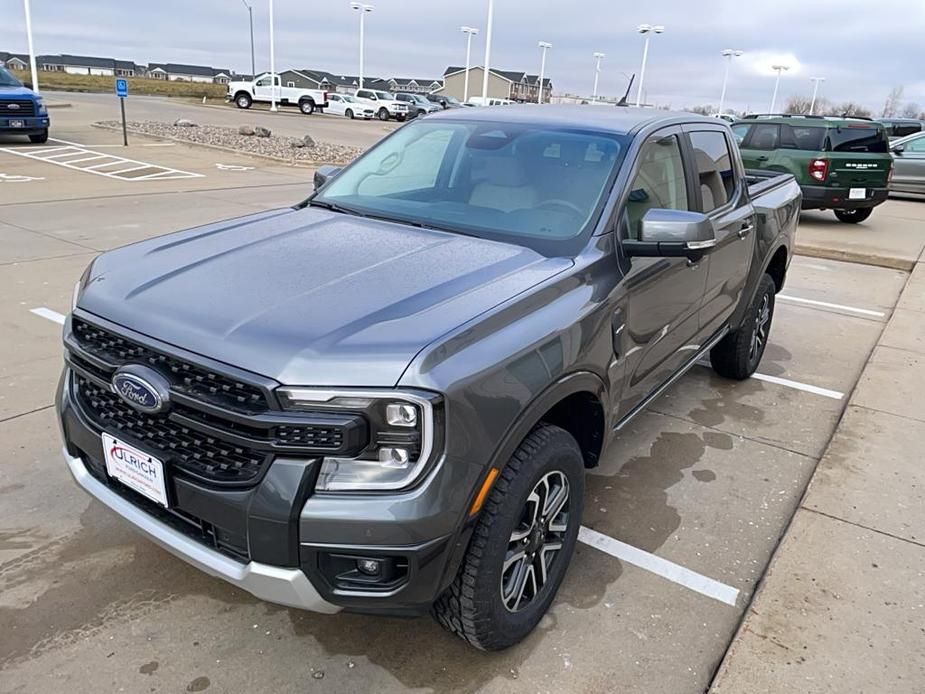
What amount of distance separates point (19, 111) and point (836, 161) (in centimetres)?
1706

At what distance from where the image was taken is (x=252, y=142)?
20.4 metres

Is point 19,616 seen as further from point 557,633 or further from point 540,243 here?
point 540,243

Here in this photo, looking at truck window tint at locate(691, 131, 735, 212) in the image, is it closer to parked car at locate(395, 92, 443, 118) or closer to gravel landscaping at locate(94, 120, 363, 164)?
gravel landscaping at locate(94, 120, 363, 164)

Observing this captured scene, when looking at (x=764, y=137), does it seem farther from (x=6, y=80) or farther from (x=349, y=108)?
(x=349, y=108)

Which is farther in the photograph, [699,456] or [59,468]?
[699,456]

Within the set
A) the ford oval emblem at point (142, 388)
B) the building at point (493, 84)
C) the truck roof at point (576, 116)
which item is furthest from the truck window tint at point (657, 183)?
the building at point (493, 84)

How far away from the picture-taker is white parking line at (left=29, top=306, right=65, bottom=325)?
550 centimetres

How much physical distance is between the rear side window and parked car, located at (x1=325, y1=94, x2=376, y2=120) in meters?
31.7

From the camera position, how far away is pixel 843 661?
252 centimetres

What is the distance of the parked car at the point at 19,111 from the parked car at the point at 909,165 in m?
19.5

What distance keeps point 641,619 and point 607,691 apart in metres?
0.42

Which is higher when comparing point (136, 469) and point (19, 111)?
point (19, 111)

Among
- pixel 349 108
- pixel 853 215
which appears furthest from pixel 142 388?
pixel 349 108

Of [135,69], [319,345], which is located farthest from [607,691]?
[135,69]
